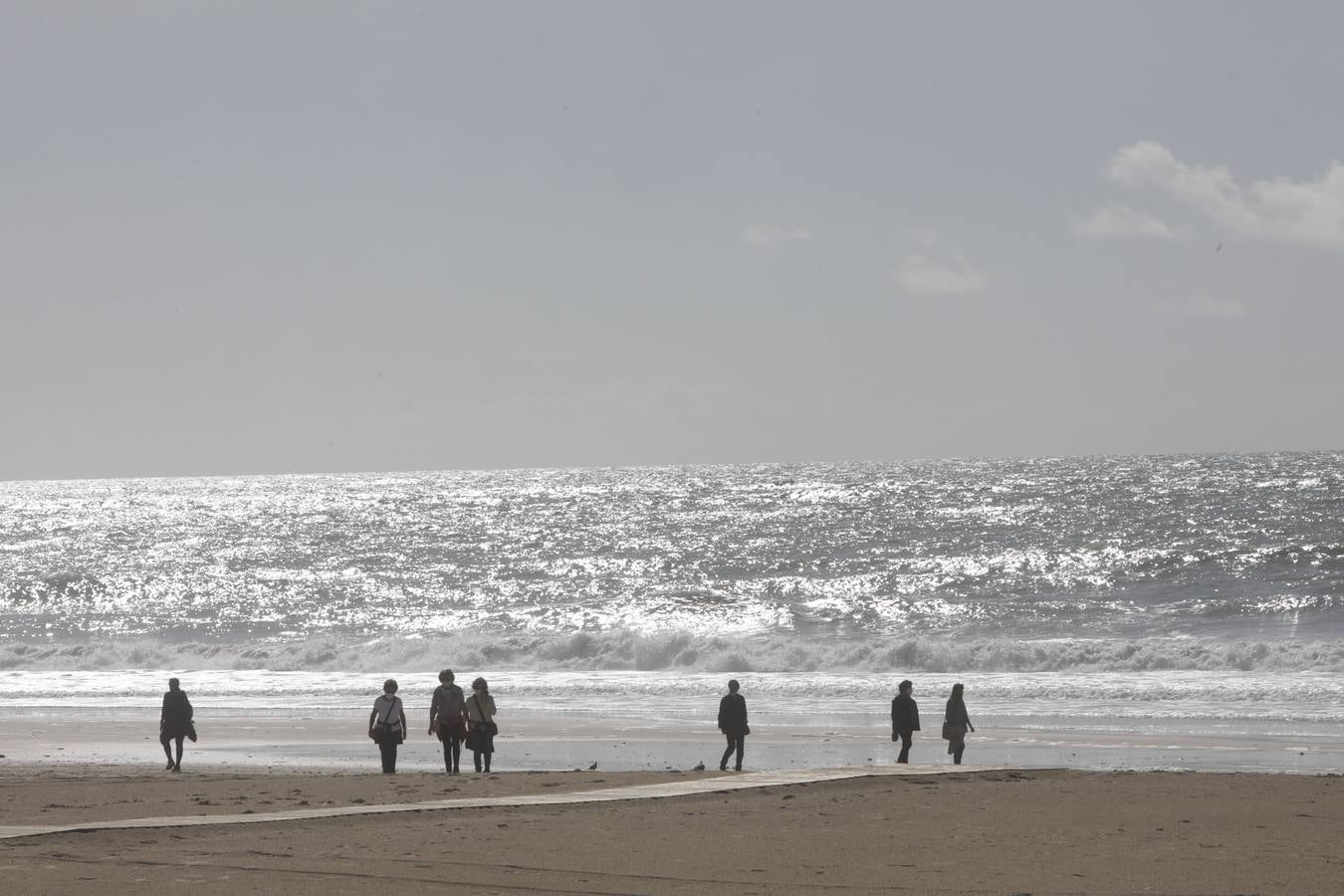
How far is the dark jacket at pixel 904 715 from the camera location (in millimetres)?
16781

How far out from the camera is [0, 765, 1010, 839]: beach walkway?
10.7 meters

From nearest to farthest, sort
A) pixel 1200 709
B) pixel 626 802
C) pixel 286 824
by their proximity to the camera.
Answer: pixel 286 824 < pixel 626 802 < pixel 1200 709

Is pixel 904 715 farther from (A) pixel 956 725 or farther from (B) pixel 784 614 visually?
(B) pixel 784 614

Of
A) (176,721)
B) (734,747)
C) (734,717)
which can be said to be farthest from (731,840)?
(176,721)

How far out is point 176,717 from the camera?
18062 millimetres

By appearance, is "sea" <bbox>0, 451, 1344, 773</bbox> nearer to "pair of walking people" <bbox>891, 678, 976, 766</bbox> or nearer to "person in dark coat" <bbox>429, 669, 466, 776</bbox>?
"pair of walking people" <bbox>891, 678, 976, 766</bbox>

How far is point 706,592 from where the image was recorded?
166ft

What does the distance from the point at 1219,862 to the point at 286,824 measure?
22.3 feet

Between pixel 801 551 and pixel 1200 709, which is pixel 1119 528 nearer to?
pixel 801 551

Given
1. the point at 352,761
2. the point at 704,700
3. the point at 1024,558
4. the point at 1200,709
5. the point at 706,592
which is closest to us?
the point at 352,761

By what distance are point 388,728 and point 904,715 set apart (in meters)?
6.03

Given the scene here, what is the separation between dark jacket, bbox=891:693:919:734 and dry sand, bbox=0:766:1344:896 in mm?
2315

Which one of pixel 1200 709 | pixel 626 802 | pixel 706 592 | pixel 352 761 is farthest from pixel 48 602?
pixel 626 802

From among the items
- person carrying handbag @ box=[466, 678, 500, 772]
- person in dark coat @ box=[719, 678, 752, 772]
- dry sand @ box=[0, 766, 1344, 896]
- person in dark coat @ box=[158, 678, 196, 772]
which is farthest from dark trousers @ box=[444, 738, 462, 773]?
person in dark coat @ box=[158, 678, 196, 772]
